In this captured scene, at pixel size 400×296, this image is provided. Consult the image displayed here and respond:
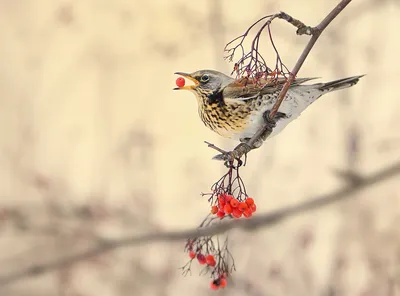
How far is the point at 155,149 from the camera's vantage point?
239cm

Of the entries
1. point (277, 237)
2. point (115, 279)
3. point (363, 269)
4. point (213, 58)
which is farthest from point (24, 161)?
point (363, 269)

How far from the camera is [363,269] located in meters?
2.15

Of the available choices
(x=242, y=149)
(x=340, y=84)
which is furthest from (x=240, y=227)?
(x=242, y=149)

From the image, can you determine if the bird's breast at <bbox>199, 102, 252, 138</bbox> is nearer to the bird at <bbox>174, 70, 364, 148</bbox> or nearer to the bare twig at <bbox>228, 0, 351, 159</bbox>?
the bird at <bbox>174, 70, 364, 148</bbox>

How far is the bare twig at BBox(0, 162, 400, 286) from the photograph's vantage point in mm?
2045

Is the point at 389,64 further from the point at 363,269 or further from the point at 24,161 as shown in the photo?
the point at 24,161

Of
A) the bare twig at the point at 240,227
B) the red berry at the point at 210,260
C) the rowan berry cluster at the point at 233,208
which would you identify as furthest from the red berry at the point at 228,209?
the bare twig at the point at 240,227

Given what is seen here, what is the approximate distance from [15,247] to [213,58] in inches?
52.2

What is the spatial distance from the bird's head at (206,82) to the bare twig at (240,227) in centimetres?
103

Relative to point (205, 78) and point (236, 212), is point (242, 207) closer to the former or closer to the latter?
point (236, 212)

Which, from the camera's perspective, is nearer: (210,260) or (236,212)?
(236,212)

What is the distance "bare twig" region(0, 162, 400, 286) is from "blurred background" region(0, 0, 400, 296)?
0.10 ft

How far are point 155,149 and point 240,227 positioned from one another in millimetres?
623

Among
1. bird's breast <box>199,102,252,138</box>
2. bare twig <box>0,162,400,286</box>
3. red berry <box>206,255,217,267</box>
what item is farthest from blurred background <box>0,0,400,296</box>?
red berry <box>206,255,217,267</box>
